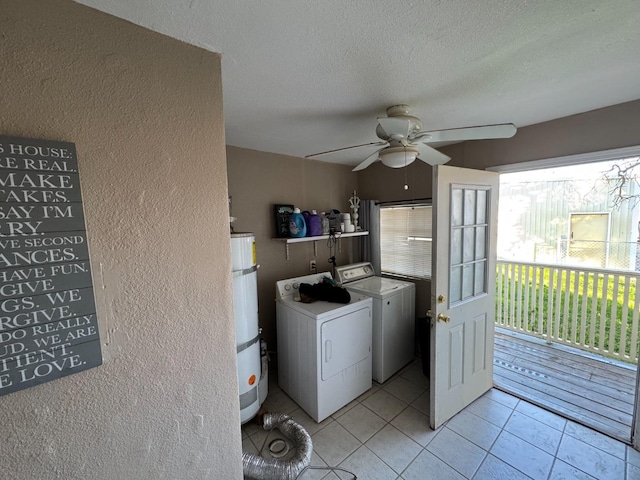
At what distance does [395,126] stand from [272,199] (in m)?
1.59

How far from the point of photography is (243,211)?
246cm

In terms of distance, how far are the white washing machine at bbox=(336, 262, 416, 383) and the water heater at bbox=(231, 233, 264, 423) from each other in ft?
3.46

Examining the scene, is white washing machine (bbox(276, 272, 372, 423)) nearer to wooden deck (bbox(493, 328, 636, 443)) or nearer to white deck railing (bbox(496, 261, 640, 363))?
wooden deck (bbox(493, 328, 636, 443))

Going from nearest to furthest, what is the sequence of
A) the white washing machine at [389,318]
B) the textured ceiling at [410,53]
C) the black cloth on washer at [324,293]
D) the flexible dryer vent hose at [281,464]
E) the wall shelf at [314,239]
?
the textured ceiling at [410,53], the flexible dryer vent hose at [281,464], the black cloth on washer at [324,293], the white washing machine at [389,318], the wall shelf at [314,239]

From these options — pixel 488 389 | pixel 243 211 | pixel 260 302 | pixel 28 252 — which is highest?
pixel 243 211

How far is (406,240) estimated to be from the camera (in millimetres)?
3014

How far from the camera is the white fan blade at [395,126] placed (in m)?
1.30

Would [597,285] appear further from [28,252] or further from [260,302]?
[28,252]

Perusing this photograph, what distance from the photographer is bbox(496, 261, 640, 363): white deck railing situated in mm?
2531

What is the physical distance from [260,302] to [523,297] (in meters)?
3.22

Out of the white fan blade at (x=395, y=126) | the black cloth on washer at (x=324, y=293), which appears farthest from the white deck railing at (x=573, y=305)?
the white fan blade at (x=395, y=126)

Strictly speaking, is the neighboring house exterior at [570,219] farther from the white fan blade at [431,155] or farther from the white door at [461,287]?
the white fan blade at [431,155]

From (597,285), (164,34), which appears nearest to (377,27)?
(164,34)

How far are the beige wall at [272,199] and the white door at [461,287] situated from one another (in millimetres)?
1527
